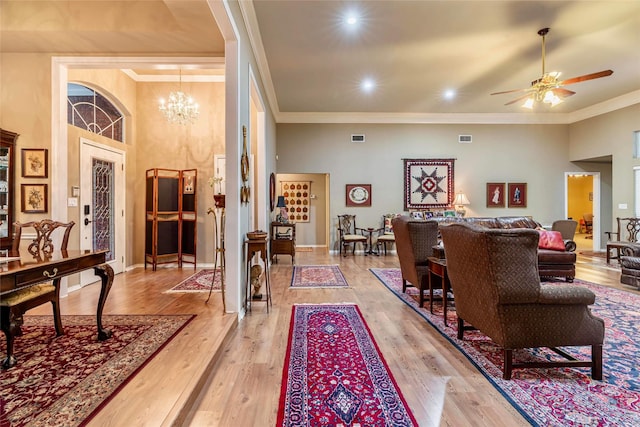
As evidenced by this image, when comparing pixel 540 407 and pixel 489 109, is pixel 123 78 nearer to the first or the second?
pixel 540 407

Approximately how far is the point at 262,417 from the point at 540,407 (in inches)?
62.0

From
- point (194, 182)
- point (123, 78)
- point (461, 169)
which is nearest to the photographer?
point (123, 78)

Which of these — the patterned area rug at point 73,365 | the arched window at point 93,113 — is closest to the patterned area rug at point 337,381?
the patterned area rug at point 73,365

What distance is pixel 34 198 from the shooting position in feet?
12.0

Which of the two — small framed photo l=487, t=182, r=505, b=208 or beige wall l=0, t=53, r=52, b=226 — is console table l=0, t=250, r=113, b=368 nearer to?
beige wall l=0, t=53, r=52, b=226

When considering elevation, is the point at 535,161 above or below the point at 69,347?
above

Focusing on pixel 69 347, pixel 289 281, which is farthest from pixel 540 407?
pixel 289 281

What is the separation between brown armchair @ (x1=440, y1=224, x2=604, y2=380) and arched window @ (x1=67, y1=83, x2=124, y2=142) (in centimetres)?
533

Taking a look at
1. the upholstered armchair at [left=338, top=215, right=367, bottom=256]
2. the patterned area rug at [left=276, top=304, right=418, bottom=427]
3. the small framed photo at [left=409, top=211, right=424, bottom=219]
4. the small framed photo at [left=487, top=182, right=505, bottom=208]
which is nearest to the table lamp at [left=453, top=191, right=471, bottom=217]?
the small framed photo at [left=487, top=182, right=505, bottom=208]

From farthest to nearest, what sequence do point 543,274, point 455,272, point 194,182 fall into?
1. point 194,182
2. point 543,274
3. point 455,272

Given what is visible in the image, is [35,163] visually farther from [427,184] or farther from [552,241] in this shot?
[427,184]

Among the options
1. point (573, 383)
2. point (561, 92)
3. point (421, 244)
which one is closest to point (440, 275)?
point (421, 244)

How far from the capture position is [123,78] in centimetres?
523

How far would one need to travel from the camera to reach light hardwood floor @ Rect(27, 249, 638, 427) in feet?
5.41
